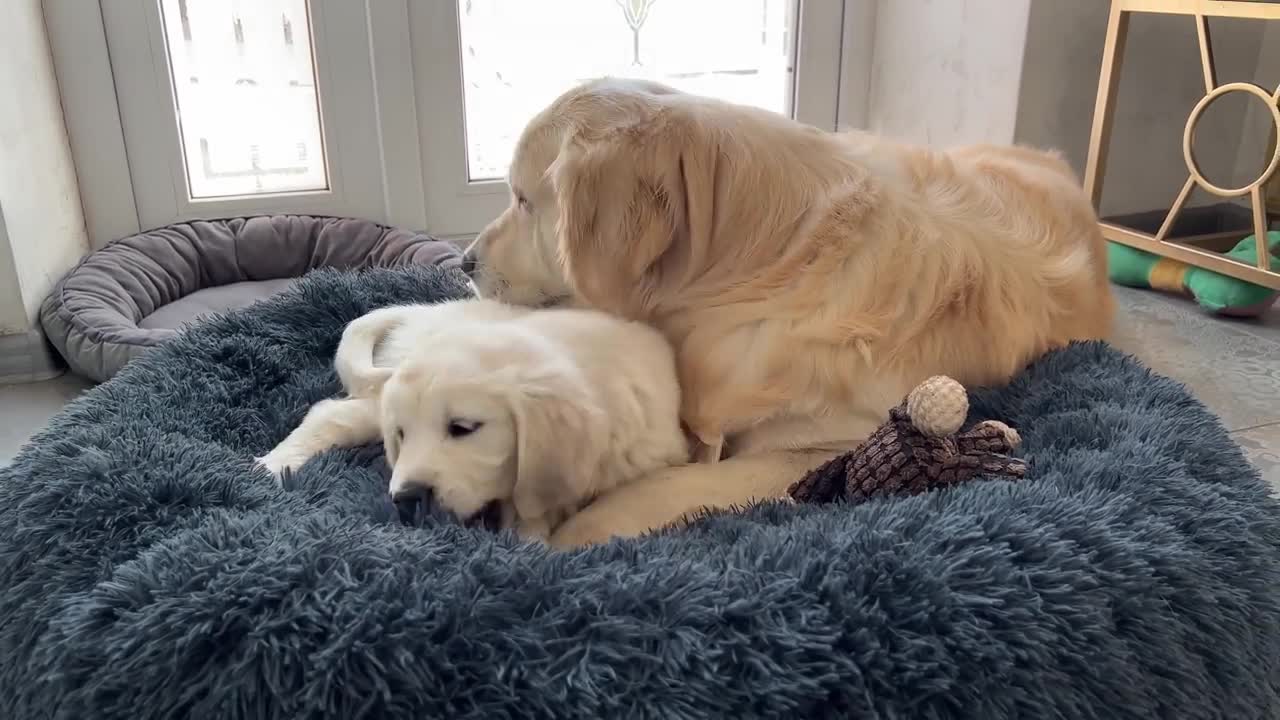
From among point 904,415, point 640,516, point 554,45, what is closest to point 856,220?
point 904,415

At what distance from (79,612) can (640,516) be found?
1.81ft

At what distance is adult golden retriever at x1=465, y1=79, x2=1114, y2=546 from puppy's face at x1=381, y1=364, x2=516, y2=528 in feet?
0.42

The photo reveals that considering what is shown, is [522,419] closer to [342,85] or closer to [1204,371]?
[1204,371]

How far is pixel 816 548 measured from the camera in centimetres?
88

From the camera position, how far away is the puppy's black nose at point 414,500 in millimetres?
1027

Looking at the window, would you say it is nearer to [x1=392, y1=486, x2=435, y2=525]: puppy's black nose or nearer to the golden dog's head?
the golden dog's head

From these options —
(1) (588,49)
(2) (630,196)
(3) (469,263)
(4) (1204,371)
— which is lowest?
(4) (1204,371)

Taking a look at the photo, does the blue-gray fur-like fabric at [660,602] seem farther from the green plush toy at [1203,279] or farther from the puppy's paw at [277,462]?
the green plush toy at [1203,279]

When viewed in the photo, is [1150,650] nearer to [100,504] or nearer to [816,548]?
[816,548]

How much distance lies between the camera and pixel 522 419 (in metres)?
1.05

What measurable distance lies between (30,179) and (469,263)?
121cm

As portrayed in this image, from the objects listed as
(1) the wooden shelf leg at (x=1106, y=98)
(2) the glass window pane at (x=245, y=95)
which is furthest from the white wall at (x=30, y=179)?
(1) the wooden shelf leg at (x=1106, y=98)

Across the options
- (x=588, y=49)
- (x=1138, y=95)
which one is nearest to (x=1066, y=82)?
(x=1138, y=95)

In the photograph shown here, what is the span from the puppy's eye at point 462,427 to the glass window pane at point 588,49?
5.22 ft
